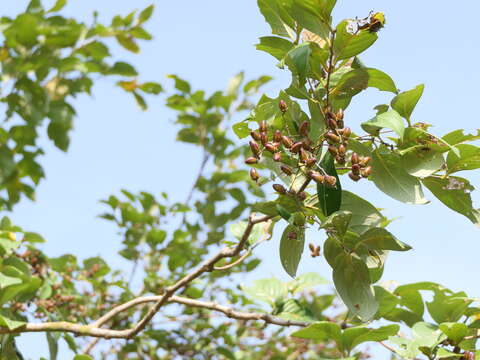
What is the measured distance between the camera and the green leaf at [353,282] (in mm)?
1261

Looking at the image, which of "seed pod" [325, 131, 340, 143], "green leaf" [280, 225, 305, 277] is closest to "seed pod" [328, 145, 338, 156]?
"seed pod" [325, 131, 340, 143]

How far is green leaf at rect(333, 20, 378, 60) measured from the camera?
3.77 ft

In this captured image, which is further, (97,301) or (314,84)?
(97,301)

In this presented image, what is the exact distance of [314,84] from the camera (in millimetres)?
1243

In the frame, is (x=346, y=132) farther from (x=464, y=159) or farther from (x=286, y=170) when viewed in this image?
(x=464, y=159)

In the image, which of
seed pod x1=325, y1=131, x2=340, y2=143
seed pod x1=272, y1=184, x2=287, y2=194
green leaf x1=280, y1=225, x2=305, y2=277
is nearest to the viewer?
seed pod x1=325, y1=131, x2=340, y2=143

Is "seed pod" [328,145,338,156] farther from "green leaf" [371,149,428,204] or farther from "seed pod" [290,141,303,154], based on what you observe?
"green leaf" [371,149,428,204]

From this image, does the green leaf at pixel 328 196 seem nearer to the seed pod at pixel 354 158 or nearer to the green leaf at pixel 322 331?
the seed pod at pixel 354 158

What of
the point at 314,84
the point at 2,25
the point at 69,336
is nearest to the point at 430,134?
the point at 314,84

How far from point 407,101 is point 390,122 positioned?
0.11 m

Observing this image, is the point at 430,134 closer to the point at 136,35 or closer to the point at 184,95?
the point at 136,35

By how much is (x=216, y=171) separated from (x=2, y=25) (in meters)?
1.63

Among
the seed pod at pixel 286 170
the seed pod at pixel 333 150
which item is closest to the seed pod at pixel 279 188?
the seed pod at pixel 286 170

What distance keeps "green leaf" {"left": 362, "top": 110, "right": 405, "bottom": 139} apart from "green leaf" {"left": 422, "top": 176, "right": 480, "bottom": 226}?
0.20 metres
